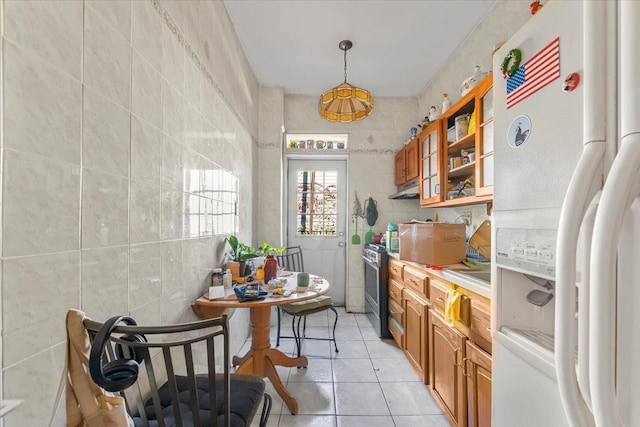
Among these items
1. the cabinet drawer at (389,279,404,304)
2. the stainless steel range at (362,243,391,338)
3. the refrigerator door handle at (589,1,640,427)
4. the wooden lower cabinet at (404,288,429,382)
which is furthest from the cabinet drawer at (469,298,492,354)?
the stainless steel range at (362,243,391,338)

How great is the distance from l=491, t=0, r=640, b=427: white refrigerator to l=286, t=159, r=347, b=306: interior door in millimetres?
3018

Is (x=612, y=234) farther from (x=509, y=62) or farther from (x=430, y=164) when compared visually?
(x=430, y=164)

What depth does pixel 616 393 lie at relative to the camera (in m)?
0.53

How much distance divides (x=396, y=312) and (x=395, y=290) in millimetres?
205

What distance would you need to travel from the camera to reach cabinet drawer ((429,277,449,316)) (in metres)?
1.77

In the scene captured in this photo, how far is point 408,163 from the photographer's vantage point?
3291mm

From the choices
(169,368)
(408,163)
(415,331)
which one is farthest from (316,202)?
(169,368)

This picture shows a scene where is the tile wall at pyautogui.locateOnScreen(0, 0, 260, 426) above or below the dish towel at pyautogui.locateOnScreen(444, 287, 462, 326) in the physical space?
above

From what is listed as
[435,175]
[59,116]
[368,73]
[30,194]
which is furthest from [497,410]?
[368,73]

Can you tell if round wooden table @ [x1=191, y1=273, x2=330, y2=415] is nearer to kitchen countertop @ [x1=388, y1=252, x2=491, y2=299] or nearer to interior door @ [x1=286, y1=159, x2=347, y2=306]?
kitchen countertop @ [x1=388, y1=252, x2=491, y2=299]

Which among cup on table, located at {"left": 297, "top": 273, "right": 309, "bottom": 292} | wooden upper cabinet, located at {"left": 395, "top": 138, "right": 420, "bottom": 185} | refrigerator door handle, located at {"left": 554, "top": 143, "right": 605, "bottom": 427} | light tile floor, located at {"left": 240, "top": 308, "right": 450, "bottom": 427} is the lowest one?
light tile floor, located at {"left": 240, "top": 308, "right": 450, "bottom": 427}

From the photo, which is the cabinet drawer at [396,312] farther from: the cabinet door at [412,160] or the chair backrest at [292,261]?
the cabinet door at [412,160]

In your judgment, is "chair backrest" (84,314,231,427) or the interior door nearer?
"chair backrest" (84,314,231,427)

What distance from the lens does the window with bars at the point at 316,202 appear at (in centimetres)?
397
